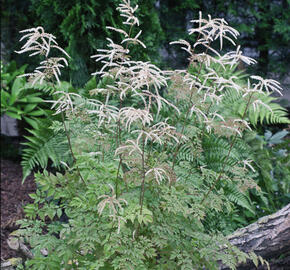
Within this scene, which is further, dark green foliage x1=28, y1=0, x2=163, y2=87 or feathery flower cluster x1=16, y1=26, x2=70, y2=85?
dark green foliage x1=28, y1=0, x2=163, y2=87

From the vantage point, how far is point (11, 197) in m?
3.84

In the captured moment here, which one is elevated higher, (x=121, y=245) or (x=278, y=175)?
(x=121, y=245)

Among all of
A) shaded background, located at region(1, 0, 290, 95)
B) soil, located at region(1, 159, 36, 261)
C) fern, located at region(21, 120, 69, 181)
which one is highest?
shaded background, located at region(1, 0, 290, 95)

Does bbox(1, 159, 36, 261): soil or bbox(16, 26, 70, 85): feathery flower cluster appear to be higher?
bbox(16, 26, 70, 85): feathery flower cluster

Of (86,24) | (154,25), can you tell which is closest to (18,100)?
(86,24)

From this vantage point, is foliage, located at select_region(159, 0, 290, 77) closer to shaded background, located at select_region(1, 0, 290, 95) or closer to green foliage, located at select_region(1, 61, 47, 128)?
shaded background, located at select_region(1, 0, 290, 95)

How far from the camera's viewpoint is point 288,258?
264 cm

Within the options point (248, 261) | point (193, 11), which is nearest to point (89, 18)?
point (193, 11)

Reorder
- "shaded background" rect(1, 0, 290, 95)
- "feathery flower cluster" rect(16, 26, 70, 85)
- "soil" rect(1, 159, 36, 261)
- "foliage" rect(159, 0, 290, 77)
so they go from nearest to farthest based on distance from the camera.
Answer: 1. "feathery flower cluster" rect(16, 26, 70, 85)
2. "soil" rect(1, 159, 36, 261)
3. "shaded background" rect(1, 0, 290, 95)
4. "foliage" rect(159, 0, 290, 77)

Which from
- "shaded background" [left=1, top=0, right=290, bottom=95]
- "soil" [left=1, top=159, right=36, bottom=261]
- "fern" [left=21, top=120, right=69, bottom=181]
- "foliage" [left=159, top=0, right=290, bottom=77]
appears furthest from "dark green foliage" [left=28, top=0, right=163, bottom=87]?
"soil" [left=1, top=159, right=36, bottom=261]

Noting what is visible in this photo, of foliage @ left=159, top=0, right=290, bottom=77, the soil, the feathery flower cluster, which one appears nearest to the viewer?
the feathery flower cluster

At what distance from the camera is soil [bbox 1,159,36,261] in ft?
10.8

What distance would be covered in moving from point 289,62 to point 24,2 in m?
3.25

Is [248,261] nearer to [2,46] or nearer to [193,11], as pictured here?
[193,11]
